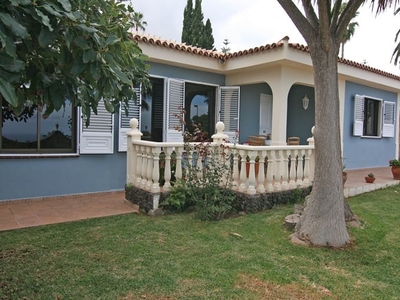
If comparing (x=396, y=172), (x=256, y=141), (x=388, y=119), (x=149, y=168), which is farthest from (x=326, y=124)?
(x=388, y=119)

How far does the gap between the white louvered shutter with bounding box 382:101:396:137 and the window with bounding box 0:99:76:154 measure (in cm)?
1026

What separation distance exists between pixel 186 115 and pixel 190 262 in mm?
5366

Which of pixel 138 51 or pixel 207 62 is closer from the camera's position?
pixel 138 51

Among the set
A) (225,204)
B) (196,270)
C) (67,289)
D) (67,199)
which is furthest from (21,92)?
(67,199)

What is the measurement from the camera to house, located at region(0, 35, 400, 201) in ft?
19.9

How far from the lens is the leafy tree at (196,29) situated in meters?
22.7

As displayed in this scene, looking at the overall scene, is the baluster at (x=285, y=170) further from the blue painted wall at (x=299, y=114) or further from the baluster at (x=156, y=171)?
the blue painted wall at (x=299, y=114)

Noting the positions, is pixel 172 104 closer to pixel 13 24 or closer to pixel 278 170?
pixel 278 170

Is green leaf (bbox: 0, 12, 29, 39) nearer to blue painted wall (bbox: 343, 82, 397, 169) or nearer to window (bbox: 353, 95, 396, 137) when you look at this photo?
blue painted wall (bbox: 343, 82, 397, 169)

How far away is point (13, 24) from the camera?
4.62 feet

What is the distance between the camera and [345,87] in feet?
32.5

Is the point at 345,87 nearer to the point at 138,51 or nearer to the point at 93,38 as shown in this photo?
the point at 138,51

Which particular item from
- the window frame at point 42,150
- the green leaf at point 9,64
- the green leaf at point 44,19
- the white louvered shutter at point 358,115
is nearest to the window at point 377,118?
the white louvered shutter at point 358,115

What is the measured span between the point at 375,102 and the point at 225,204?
8.89m
